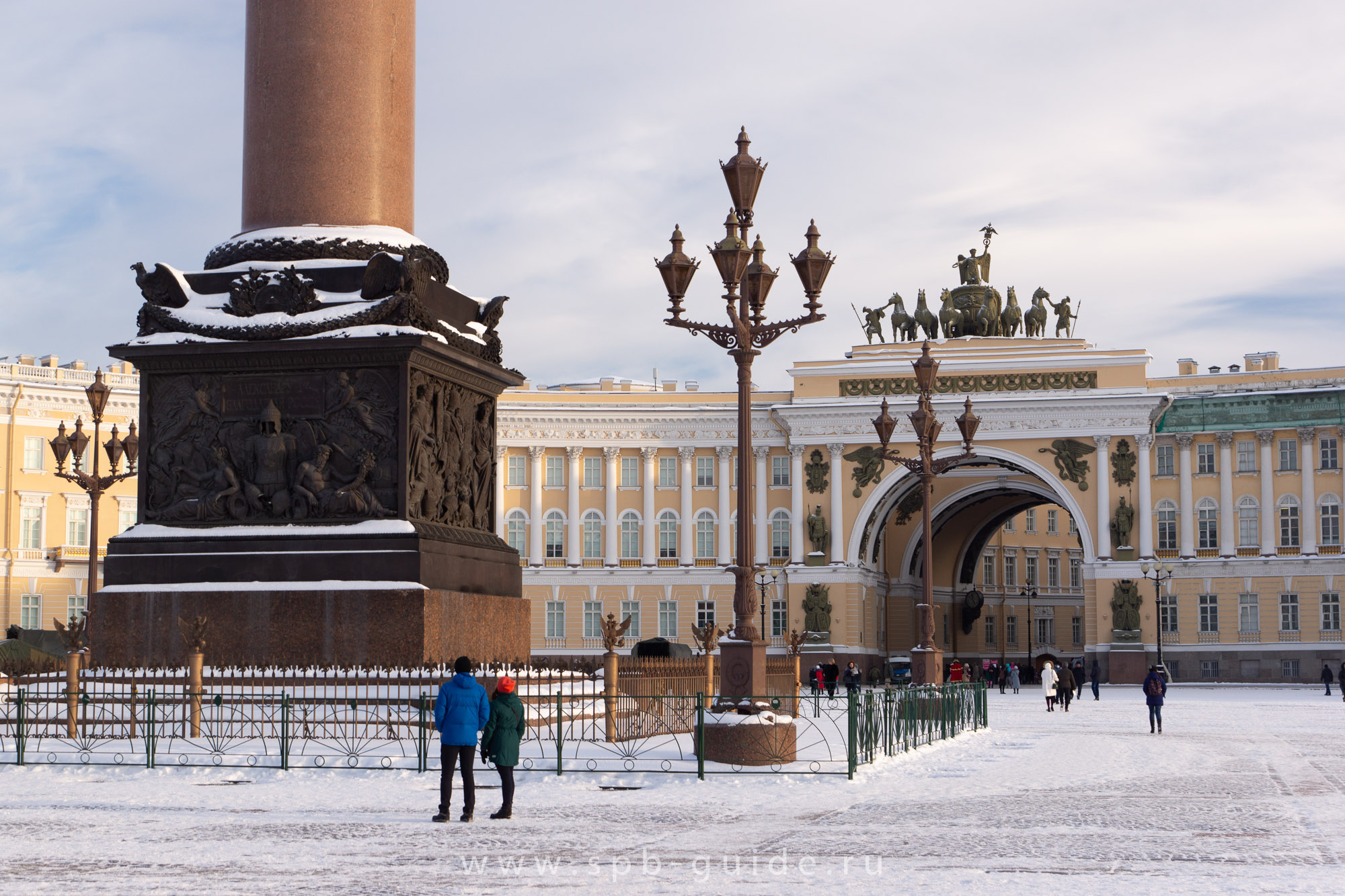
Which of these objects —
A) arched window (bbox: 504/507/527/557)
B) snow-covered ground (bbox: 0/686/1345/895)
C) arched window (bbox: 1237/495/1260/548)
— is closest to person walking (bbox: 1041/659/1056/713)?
snow-covered ground (bbox: 0/686/1345/895)

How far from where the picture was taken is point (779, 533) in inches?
3029

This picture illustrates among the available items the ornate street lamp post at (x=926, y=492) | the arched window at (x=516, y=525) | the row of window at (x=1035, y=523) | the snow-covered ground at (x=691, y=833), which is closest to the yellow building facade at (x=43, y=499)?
the arched window at (x=516, y=525)

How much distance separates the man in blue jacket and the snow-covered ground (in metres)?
0.31

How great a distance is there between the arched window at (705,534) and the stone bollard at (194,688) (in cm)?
6047

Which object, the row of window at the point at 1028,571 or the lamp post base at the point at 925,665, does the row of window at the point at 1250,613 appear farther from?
the lamp post base at the point at 925,665

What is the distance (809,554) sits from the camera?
248 feet

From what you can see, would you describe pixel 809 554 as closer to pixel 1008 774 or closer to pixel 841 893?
pixel 1008 774

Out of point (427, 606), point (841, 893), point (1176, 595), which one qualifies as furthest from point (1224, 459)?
point (841, 893)

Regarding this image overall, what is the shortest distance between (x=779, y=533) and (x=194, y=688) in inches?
2399

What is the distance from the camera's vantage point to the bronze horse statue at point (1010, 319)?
7562 cm

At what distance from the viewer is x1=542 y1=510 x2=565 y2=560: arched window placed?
7775cm

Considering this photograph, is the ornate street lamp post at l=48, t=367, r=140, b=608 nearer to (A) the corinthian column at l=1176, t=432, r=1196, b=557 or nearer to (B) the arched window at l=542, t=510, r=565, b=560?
(B) the arched window at l=542, t=510, r=565, b=560

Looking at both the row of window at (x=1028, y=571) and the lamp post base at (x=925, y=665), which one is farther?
the row of window at (x=1028, y=571)

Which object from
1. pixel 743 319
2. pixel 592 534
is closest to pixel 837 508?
pixel 592 534
